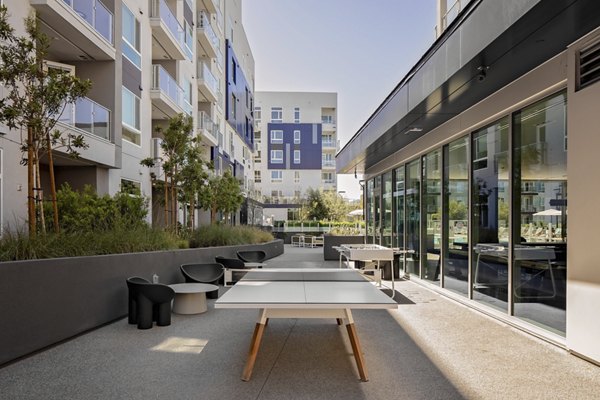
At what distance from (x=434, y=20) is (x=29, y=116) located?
7.37 m

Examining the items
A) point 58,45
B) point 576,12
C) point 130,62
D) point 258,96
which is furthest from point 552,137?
point 258,96

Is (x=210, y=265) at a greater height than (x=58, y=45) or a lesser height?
lesser

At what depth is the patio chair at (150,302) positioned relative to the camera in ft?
20.8

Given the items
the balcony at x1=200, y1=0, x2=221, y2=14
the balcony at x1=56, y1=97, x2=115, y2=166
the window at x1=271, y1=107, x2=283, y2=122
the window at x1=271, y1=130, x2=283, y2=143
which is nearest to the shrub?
the balcony at x1=56, y1=97, x2=115, y2=166

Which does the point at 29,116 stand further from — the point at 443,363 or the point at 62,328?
the point at 443,363

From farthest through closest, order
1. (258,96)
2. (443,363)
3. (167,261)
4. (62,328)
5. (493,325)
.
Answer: (258,96) < (167,261) < (493,325) < (62,328) < (443,363)

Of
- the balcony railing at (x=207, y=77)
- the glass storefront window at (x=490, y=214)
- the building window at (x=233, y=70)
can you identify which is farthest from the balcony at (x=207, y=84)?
the glass storefront window at (x=490, y=214)

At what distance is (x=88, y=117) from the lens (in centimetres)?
1218

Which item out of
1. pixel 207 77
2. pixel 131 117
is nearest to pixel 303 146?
pixel 207 77

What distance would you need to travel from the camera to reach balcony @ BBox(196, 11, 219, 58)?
2361cm

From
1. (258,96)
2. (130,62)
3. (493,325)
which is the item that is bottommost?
(493,325)

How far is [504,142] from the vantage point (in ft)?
23.3

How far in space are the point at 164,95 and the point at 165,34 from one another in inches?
93.0

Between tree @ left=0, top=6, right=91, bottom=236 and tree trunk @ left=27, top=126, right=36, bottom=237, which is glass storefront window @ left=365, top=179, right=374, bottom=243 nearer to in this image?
tree @ left=0, top=6, right=91, bottom=236
